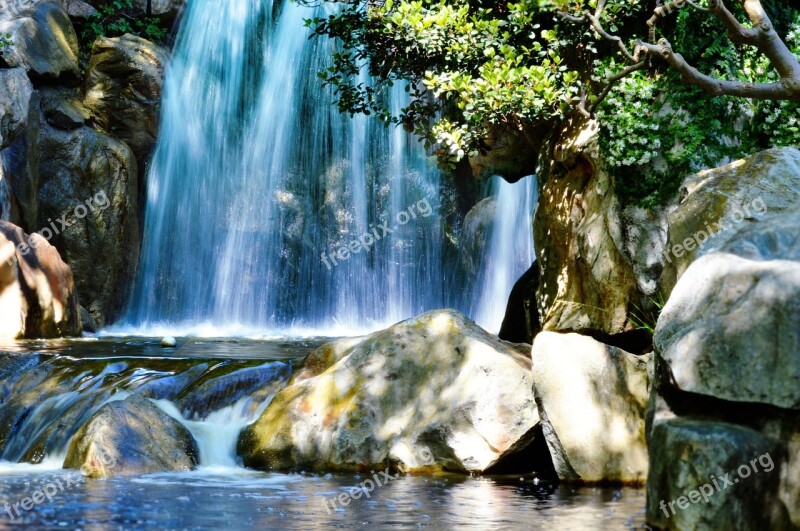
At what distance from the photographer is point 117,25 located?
63.6 feet

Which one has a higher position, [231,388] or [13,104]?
[13,104]

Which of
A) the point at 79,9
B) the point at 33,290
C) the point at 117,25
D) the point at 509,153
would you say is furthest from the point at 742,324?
the point at 79,9

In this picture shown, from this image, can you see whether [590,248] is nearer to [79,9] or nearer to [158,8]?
[158,8]

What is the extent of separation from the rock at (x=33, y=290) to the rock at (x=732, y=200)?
903 cm

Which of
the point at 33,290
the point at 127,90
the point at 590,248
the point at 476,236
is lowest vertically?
the point at 33,290

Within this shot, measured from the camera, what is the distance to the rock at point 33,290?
12422 millimetres

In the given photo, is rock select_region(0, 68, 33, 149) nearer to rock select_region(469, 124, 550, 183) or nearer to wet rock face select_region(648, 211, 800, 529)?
rock select_region(469, 124, 550, 183)

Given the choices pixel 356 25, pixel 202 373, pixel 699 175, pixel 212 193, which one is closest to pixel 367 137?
pixel 212 193

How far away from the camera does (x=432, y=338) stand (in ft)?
27.7

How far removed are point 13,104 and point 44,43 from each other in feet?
8.01

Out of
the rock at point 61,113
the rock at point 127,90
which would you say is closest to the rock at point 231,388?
the rock at point 61,113

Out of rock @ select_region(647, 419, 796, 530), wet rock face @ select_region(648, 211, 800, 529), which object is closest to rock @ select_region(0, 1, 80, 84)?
wet rock face @ select_region(648, 211, 800, 529)

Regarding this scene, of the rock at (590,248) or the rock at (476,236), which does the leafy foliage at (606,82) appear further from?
the rock at (476,236)

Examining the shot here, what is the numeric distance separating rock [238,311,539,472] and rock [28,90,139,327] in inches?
376
